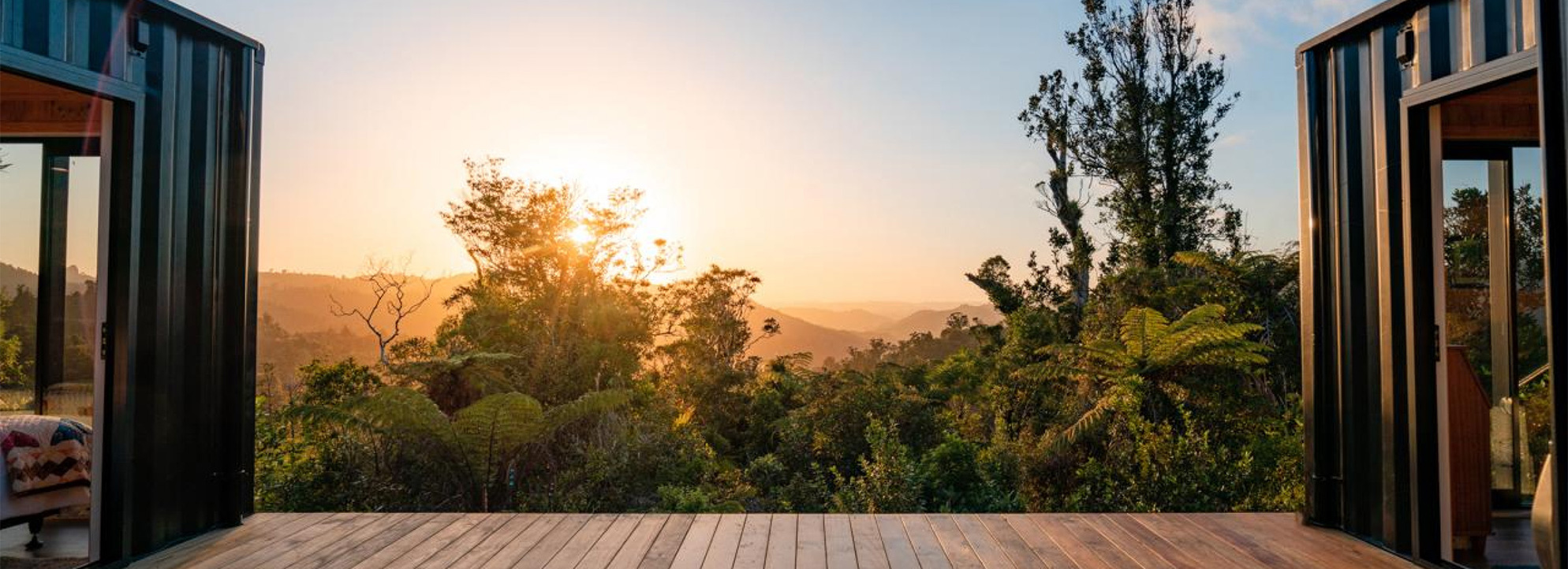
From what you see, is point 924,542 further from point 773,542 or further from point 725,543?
point 725,543

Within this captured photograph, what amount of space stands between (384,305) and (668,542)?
18.7ft

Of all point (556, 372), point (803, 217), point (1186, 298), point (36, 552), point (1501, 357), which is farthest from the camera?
point (803, 217)

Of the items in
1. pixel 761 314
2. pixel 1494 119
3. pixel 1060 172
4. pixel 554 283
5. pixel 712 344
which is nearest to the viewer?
pixel 1494 119

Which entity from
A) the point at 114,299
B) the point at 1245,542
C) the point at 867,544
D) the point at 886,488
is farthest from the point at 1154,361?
the point at 114,299

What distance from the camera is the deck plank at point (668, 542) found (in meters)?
3.11

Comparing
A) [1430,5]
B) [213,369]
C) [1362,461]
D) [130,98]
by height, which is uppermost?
[1430,5]

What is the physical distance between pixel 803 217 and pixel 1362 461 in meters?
7.47

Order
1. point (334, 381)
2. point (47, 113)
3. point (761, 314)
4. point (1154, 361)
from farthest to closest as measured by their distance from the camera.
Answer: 1. point (761, 314)
2. point (334, 381)
3. point (1154, 361)
4. point (47, 113)

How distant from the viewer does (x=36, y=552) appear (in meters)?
3.39

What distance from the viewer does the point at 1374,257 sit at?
3.35m

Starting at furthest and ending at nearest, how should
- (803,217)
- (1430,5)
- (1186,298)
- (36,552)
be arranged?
1. (803,217)
2. (1186,298)
3. (36,552)
4. (1430,5)

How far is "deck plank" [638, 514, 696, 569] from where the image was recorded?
311 cm

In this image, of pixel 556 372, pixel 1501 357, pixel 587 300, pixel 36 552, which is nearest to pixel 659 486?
pixel 556 372

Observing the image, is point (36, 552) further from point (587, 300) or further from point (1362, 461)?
point (587, 300)
